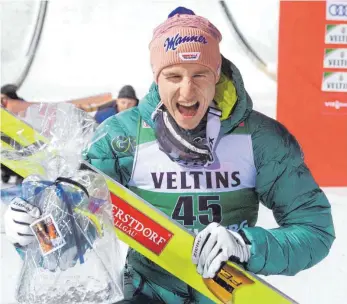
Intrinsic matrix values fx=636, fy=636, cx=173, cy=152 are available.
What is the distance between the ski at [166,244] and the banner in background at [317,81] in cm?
319

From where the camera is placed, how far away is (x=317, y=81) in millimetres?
4871

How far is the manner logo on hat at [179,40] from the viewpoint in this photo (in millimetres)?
1817

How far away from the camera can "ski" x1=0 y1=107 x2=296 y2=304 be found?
73.6 inches

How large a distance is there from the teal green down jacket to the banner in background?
3.02 metres

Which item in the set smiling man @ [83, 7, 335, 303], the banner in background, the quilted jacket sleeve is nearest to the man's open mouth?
smiling man @ [83, 7, 335, 303]

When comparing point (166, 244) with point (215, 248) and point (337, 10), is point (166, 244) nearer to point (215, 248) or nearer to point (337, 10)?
point (215, 248)

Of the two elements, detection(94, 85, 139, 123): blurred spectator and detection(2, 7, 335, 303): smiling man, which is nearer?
detection(2, 7, 335, 303): smiling man

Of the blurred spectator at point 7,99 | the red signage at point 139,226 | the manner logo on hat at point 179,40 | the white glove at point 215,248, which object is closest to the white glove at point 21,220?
the red signage at point 139,226

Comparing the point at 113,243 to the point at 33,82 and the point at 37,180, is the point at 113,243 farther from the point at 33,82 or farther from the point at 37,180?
the point at 33,82

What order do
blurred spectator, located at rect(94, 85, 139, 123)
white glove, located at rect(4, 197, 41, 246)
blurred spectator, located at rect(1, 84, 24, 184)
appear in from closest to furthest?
white glove, located at rect(4, 197, 41, 246)
blurred spectator, located at rect(1, 84, 24, 184)
blurred spectator, located at rect(94, 85, 139, 123)

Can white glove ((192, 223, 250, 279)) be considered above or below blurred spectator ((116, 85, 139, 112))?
below

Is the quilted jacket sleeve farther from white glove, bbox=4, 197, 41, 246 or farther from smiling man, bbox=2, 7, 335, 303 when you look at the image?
white glove, bbox=4, 197, 41, 246

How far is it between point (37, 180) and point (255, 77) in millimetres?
4848

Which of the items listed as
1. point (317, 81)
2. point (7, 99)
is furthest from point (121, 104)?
point (317, 81)
